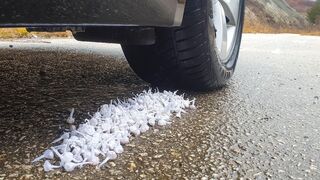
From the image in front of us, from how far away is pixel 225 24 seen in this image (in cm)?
237

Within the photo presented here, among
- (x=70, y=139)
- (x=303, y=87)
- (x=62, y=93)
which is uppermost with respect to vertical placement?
(x=70, y=139)

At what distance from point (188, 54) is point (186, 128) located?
0.45 meters

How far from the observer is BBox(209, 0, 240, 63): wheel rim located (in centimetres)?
219

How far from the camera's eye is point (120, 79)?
252 cm

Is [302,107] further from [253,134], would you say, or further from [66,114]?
[66,114]

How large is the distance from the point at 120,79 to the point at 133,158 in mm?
1342

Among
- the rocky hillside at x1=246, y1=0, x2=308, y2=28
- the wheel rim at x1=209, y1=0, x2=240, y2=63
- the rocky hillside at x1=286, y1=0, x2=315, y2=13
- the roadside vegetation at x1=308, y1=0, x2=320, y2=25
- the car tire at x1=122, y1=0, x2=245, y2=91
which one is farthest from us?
the rocky hillside at x1=286, y1=0, x2=315, y2=13

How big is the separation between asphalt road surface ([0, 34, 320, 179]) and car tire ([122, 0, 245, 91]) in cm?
10

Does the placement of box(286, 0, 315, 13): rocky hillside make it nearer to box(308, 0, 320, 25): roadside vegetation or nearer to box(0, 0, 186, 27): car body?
box(308, 0, 320, 25): roadside vegetation

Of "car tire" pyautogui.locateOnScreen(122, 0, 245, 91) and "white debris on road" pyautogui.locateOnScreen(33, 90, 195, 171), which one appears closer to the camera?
"white debris on road" pyautogui.locateOnScreen(33, 90, 195, 171)

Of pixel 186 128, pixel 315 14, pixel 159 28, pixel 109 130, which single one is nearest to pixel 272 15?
pixel 315 14

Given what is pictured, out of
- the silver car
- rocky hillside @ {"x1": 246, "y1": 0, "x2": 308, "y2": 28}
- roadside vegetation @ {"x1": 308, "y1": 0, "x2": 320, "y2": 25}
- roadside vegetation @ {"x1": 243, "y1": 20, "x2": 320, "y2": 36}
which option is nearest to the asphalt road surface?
the silver car

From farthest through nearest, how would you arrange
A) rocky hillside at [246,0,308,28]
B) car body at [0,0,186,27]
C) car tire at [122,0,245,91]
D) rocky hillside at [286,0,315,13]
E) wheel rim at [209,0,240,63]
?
rocky hillside at [286,0,315,13] < rocky hillside at [246,0,308,28] < wheel rim at [209,0,240,63] < car tire at [122,0,245,91] < car body at [0,0,186,27]

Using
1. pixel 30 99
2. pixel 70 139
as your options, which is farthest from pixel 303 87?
pixel 70 139
